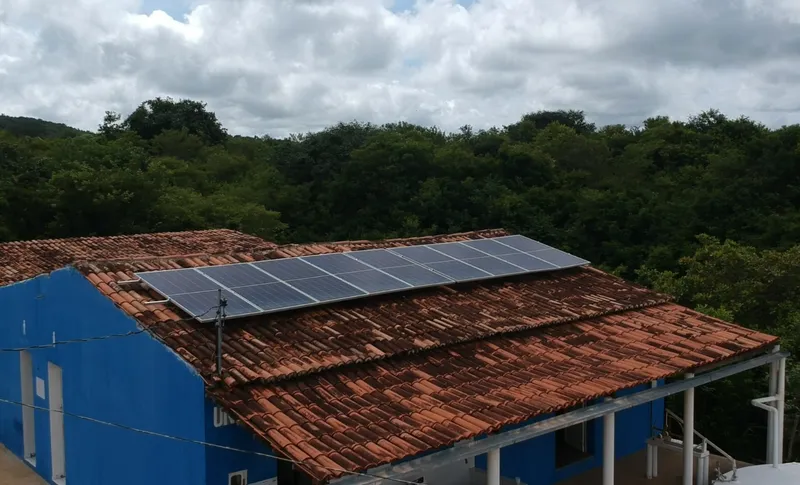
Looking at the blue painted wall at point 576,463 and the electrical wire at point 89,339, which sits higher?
the electrical wire at point 89,339

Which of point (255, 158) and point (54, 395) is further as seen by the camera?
point (255, 158)

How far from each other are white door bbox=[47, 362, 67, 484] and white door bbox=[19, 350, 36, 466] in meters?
1.13

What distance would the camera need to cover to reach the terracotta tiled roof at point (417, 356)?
275 inches

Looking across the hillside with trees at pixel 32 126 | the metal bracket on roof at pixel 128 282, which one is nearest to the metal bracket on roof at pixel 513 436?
the metal bracket on roof at pixel 128 282

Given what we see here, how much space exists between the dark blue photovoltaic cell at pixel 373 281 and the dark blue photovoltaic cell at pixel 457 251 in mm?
2170

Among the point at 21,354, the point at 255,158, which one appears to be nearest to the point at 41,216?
the point at 21,354

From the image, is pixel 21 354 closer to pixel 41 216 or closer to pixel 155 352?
pixel 155 352

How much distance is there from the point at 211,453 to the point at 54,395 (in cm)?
479

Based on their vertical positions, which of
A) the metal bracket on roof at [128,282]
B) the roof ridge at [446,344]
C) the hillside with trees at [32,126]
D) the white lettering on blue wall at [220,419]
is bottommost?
the white lettering on blue wall at [220,419]

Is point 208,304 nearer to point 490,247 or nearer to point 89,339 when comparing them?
point 89,339

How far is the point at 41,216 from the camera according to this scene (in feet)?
95.0

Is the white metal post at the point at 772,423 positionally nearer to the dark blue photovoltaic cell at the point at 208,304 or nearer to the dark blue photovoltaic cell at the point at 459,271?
the dark blue photovoltaic cell at the point at 459,271

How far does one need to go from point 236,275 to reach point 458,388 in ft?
12.0

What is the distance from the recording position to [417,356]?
8875mm
